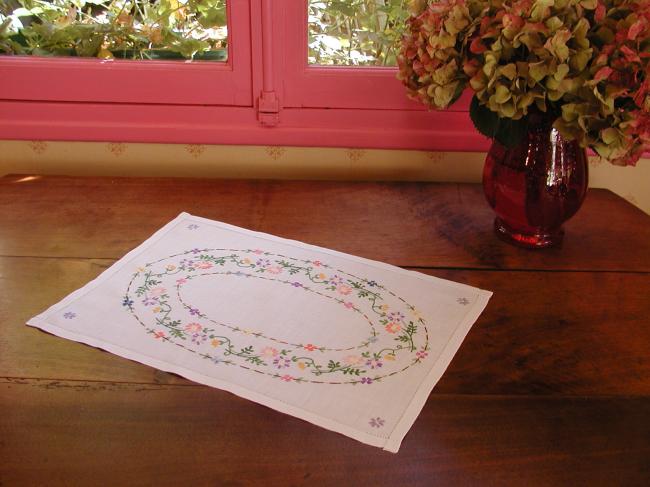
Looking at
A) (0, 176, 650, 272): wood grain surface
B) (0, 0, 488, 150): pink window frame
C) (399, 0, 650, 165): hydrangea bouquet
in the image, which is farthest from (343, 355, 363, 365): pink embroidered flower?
(0, 0, 488, 150): pink window frame

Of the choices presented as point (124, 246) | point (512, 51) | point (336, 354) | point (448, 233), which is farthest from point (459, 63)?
point (124, 246)

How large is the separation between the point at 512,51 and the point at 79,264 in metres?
0.67

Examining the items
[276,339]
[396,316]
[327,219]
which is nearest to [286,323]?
[276,339]

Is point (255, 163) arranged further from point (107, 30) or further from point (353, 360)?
point (353, 360)

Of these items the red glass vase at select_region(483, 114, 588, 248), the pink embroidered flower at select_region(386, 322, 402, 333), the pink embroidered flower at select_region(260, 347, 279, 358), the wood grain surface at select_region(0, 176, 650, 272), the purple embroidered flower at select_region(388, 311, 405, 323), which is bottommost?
the wood grain surface at select_region(0, 176, 650, 272)

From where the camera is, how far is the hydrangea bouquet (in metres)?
0.76

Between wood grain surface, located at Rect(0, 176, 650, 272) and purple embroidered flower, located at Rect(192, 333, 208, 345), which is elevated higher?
purple embroidered flower, located at Rect(192, 333, 208, 345)

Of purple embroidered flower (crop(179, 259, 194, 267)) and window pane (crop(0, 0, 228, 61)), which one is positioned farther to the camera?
window pane (crop(0, 0, 228, 61))

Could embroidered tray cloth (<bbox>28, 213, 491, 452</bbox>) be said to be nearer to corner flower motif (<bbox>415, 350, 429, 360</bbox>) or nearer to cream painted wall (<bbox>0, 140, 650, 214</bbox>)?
corner flower motif (<bbox>415, 350, 429, 360</bbox>)

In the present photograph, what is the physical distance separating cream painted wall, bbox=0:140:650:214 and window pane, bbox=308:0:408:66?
0.60 feet

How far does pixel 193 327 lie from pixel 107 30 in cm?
76

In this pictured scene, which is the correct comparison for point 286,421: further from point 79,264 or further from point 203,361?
point 79,264

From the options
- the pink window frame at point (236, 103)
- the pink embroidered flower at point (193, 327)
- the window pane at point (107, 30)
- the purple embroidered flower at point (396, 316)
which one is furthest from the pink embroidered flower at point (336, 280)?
the window pane at point (107, 30)

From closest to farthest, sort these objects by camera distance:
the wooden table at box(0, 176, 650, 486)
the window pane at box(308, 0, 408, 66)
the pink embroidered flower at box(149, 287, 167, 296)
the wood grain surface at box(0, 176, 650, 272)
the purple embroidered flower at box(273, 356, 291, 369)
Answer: the wooden table at box(0, 176, 650, 486)
the purple embroidered flower at box(273, 356, 291, 369)
the pink embroidered flower at box(149, 287, 167, 296)
the wood grain surface at box(0, 176, 650, 272)
the window pane at box(308, 0, 408, 66)
